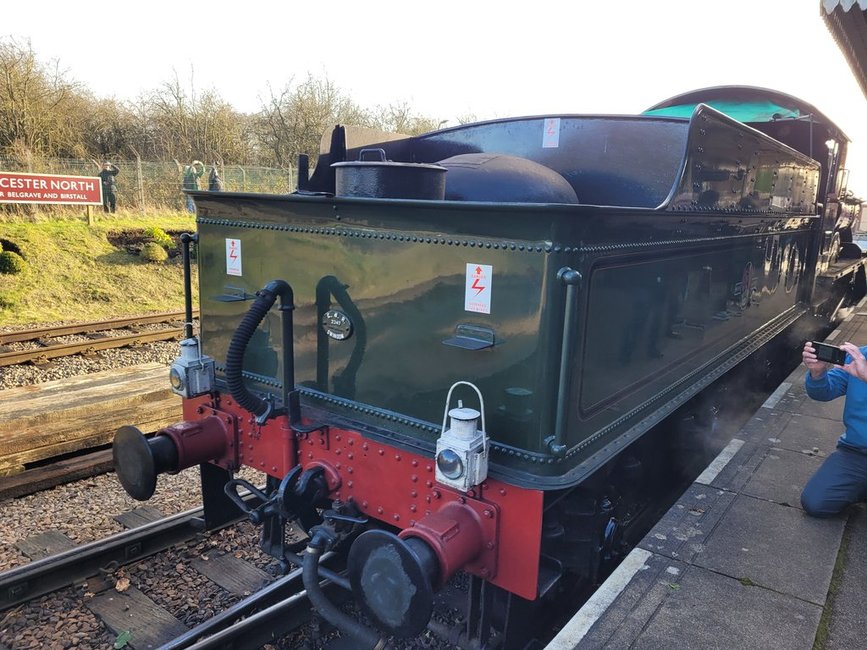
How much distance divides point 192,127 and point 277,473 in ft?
85.5

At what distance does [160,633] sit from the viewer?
3.11 meters

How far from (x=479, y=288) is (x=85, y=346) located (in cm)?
738

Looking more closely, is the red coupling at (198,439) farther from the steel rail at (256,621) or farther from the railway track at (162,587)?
the steel rail at (256,621)

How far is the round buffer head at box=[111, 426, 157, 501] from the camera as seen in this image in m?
3.08

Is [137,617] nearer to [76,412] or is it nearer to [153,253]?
[76,412]

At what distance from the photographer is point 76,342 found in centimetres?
841

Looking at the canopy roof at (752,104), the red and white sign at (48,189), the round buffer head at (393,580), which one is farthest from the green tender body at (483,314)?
the red and white sign at (48,189)

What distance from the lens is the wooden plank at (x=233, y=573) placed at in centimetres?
349

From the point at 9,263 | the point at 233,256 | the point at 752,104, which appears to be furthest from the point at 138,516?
the point at 9,263

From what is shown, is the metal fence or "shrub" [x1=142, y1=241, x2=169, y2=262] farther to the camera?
the metal fence

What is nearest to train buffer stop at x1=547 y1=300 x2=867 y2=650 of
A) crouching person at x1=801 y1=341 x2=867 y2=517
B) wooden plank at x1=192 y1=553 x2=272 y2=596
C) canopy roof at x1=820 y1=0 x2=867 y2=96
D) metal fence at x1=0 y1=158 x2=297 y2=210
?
crouching person at x1=801 y1=341 x2=867 y2=517

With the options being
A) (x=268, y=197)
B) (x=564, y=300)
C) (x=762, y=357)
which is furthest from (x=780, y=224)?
(x=268, y=197)

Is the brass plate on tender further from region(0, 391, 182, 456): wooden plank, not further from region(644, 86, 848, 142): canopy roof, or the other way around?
region(644, 86, 848, 142): canopy roof

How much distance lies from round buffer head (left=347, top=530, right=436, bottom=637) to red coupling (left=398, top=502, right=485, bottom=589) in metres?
0.03
